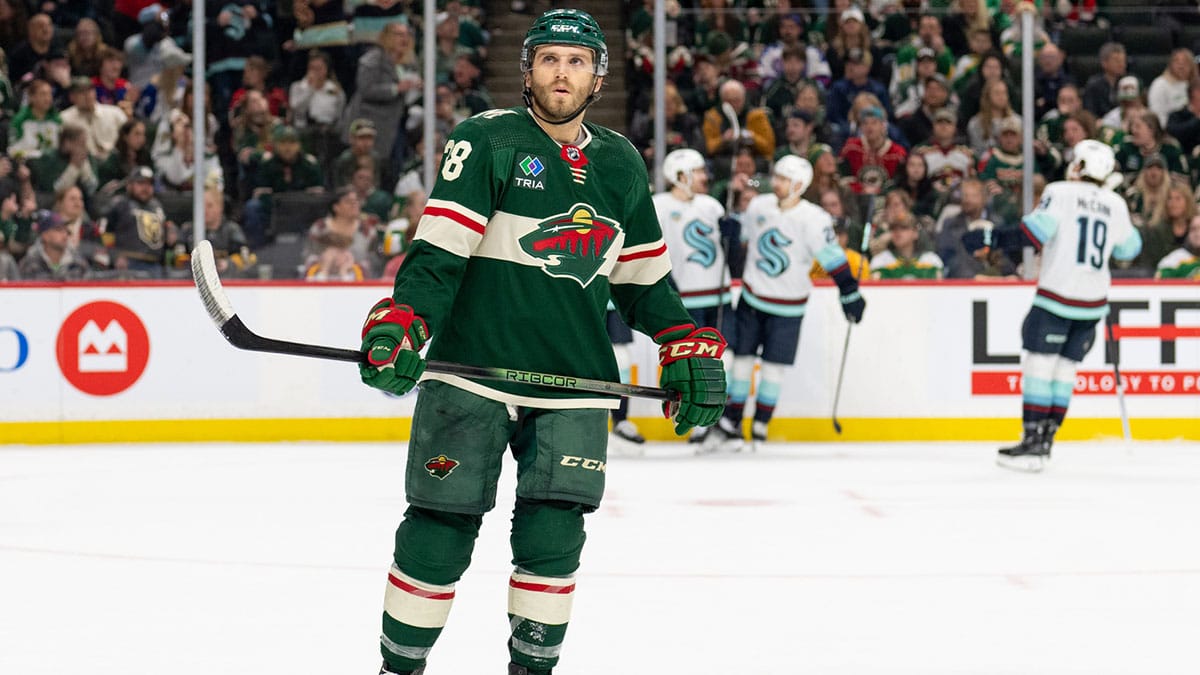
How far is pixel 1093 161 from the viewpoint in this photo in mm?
7047

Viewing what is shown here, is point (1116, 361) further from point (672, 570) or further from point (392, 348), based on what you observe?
point (392, 348)

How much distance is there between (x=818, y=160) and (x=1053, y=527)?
388cm

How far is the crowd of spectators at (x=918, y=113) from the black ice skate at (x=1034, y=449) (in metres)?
1.49

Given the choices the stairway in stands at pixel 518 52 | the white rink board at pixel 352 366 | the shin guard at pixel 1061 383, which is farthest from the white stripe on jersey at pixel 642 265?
the stairway in stands at pixel 518 52

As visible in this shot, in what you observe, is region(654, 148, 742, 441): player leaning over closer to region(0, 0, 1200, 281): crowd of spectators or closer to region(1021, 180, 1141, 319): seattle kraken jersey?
region(0, 0, 1200, 281): crowd of spectators

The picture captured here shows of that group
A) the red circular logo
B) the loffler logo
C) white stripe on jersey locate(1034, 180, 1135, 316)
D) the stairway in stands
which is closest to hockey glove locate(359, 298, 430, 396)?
white stripe on jersey locate(1034, 180, 1135, 316)

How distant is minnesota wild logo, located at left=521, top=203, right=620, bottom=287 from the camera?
2777 mm

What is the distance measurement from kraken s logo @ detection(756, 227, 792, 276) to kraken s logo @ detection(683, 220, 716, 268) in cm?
24

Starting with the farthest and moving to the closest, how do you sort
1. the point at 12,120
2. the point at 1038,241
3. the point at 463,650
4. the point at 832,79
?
the point at 832,79 < the point at 12,120 < the point at 1038,241 < the point at 463,650

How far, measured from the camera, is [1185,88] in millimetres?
9172

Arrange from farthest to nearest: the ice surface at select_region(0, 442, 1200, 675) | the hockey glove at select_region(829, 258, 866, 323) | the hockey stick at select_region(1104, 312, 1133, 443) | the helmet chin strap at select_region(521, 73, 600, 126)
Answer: the hockey glove at select_region(829, 258, 866, 323) → the hockey stick at select_region(1104, 312, 1133, 443) → the ice surface at select_region(0, 442, 1200, 675) → the helmet chin strap at select_region(521, 73, 600, 126)

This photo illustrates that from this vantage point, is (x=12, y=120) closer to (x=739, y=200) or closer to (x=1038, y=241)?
(x=739, y=200)

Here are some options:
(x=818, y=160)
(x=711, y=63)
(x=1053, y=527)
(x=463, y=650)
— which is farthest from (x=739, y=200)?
(x=463, y=650)

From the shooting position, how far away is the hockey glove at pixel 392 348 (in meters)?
2.55
